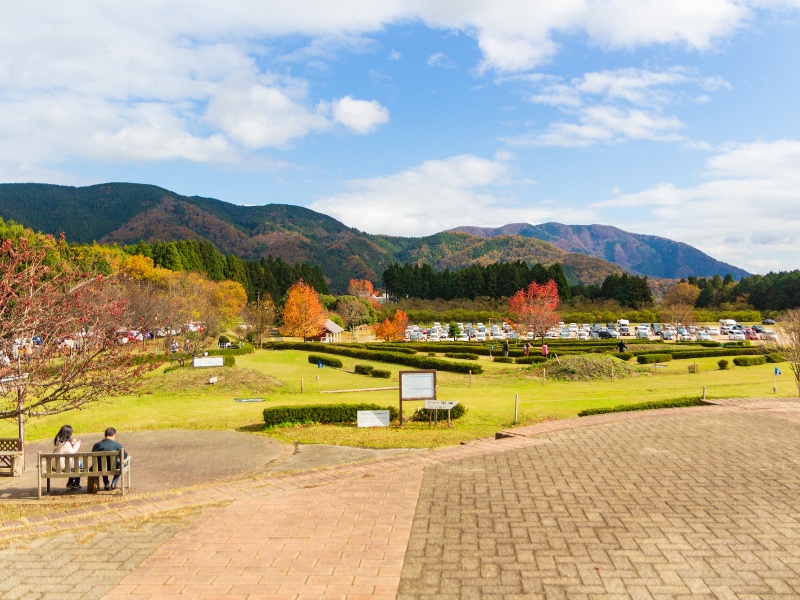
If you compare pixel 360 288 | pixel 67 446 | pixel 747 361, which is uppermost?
pixel 360 288

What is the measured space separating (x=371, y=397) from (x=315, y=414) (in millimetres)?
7068

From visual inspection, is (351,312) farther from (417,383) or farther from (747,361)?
(417,383)

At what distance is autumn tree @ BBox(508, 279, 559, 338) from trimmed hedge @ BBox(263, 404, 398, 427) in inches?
1434

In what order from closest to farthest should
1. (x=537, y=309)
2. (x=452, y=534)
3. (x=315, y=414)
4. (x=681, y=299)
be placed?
(x=452, y=534), (x=315, y=414), (x=537, y=309), (x=681, y=299)

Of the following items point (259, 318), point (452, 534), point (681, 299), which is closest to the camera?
point (452, 534)

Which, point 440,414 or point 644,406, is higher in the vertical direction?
point 644,406

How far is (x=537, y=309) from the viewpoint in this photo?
55500 mm

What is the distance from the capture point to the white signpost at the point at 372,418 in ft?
57.5

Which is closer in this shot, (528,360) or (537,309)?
(528,360)

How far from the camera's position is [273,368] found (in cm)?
3769

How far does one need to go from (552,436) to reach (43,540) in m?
10.00

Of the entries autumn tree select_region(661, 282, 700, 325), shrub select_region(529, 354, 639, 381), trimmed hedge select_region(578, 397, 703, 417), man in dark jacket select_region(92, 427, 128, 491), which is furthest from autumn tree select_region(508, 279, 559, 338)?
man in dark jacket select_region(92, 427, 128, 491)

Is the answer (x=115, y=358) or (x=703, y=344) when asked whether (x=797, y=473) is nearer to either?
(x=115, y=358)

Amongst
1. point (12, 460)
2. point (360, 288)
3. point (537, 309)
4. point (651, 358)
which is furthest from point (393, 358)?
point (360, 288)
